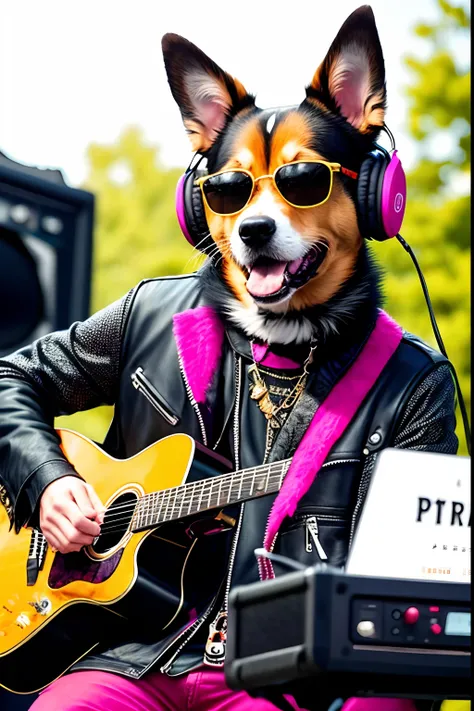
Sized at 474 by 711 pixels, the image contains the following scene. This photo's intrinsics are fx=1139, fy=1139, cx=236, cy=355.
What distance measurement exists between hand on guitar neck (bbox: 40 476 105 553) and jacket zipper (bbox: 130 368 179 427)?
255mm

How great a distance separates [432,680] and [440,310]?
33.1ft

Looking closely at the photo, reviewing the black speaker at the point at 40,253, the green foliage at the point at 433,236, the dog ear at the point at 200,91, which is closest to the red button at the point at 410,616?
the dog ear at the point at 200,91

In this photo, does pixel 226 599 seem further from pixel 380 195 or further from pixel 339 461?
pixel 380 195

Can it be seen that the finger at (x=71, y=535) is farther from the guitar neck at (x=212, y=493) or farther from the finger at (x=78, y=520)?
the guitar neck at (x=212, y=493)

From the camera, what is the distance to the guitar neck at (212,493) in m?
2.47

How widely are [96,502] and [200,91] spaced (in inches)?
41.1

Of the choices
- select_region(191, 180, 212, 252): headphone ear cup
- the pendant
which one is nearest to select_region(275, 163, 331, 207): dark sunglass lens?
select_region(191, 180, 212, 252): headphone ear cup

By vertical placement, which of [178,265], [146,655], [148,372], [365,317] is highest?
[365,317]

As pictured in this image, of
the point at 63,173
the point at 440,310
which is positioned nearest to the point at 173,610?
the point at 63,173

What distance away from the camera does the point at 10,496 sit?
2871 millimetres

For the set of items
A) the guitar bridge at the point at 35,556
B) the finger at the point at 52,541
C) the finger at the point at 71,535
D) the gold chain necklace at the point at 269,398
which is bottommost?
the guitar bridge at the point at 35,556

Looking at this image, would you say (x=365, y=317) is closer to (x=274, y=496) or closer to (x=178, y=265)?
(x=274, y=496)

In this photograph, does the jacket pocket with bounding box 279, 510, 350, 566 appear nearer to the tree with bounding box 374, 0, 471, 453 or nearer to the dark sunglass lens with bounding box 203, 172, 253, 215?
the dark sunglass lens with bounding box 203, 172, 253, 215

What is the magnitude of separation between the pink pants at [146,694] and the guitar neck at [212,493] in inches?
13.6
